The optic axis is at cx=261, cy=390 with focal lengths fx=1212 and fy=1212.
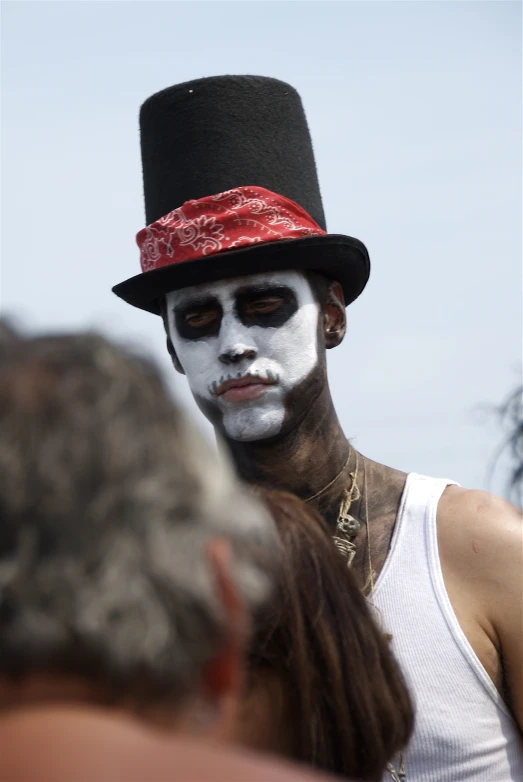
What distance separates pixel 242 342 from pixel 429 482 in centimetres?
70

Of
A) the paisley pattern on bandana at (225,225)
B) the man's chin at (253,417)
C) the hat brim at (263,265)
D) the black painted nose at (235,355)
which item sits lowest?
the man's chin at (253,417)

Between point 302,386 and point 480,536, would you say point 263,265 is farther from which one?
point 480,536

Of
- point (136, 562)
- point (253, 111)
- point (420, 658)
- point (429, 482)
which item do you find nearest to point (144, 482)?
point (136, 562)

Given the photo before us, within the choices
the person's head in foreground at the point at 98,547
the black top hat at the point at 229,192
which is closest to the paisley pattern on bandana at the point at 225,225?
the black top hat at the point at 229,192

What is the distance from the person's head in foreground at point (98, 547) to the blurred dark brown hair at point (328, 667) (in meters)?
0.61

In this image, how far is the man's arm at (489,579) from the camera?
3.23 meters

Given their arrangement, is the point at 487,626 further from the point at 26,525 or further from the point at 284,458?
the point at 26,525

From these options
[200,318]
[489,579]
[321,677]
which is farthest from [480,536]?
[321,677]

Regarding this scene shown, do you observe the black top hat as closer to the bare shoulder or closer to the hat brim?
the hat brim

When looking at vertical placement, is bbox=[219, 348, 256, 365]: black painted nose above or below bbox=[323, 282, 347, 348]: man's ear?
below

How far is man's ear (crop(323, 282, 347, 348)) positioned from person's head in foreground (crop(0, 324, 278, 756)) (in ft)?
8.36

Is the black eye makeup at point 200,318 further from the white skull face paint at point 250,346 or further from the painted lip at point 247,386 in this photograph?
the painted lip at point 247,386

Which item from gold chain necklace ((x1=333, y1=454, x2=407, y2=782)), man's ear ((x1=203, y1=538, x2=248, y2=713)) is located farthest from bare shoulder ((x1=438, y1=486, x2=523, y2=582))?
man's ear ((x1=203, y1=538, x2=248, y2=713))

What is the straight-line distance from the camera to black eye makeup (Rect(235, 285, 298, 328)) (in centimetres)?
364
